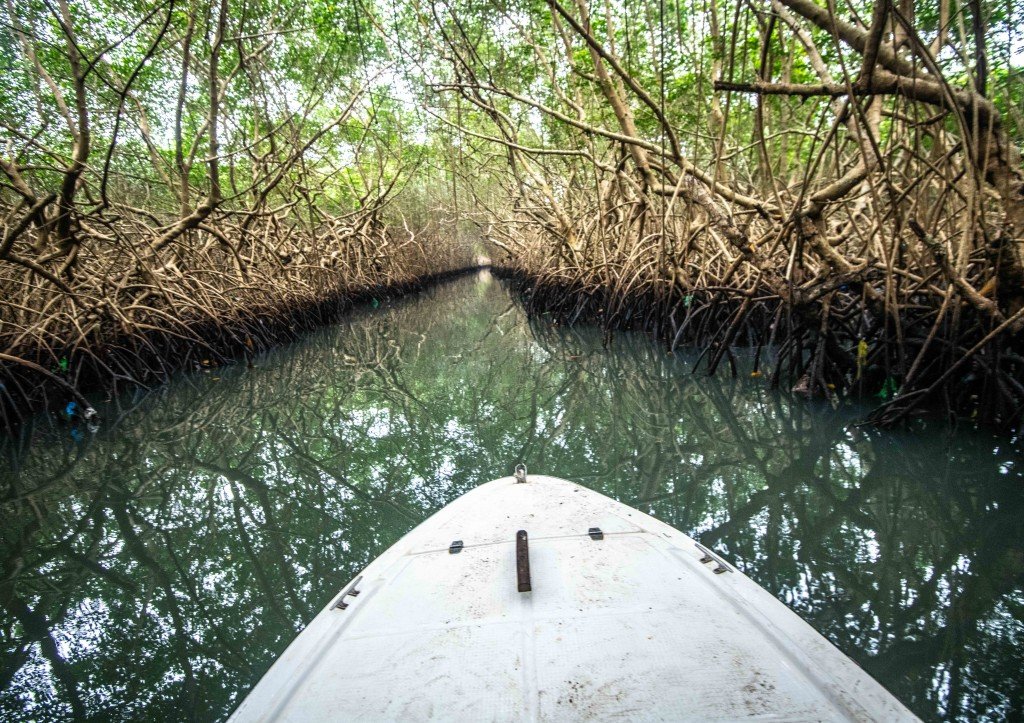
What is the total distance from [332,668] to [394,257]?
55.5 ft

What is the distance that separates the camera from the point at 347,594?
5.46ft

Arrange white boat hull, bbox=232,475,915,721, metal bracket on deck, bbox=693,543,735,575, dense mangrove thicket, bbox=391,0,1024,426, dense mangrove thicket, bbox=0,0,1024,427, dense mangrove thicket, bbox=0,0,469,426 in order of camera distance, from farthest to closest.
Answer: dense mangrove thicket, bbox=0,0,469,426 < dense mangrove thicket, bbox=0,0,1024,427 < dense mangrove thicket, bbox=391,0,1024,426 < metal bracket on deck, bbox=693,543,735,575 < white boat hull, bbox=232,475,915,721

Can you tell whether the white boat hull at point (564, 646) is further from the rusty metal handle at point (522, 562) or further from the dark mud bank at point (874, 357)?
the dark mud bank at point (874, 357)

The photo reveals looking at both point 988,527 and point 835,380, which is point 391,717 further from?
point 835,380

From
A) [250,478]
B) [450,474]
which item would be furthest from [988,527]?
[250,478]

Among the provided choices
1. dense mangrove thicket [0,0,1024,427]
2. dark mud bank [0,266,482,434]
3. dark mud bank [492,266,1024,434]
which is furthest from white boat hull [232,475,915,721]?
dark mud bank [0,266,482,434]

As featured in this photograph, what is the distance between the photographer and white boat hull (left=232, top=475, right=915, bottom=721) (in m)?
1.18

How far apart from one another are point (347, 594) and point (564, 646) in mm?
683

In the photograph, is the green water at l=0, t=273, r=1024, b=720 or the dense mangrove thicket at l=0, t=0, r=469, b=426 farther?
the dense mangrove thicket at l=0, t=0, r=469, b=426

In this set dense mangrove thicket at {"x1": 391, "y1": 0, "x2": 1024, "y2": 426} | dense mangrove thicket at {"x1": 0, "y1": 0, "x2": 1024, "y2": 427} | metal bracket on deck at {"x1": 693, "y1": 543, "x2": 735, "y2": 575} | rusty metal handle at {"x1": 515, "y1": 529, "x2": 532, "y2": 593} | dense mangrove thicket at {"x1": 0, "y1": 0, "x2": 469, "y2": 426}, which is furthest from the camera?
dense mangrove thicket at {"x1": 0, "y1": 0, "x2": 469, "y2": 426}

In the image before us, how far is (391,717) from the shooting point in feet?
3.88

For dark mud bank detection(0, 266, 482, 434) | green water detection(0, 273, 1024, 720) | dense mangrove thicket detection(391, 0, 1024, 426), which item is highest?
dense mangrove thicket detection(391, 0, 1024, 426)

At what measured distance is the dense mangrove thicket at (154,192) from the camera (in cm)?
491

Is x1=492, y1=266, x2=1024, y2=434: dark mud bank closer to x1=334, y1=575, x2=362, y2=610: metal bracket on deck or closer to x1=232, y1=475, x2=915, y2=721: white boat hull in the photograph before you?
x1=232, y1=475, x2=915, y2=721: white boat hull
